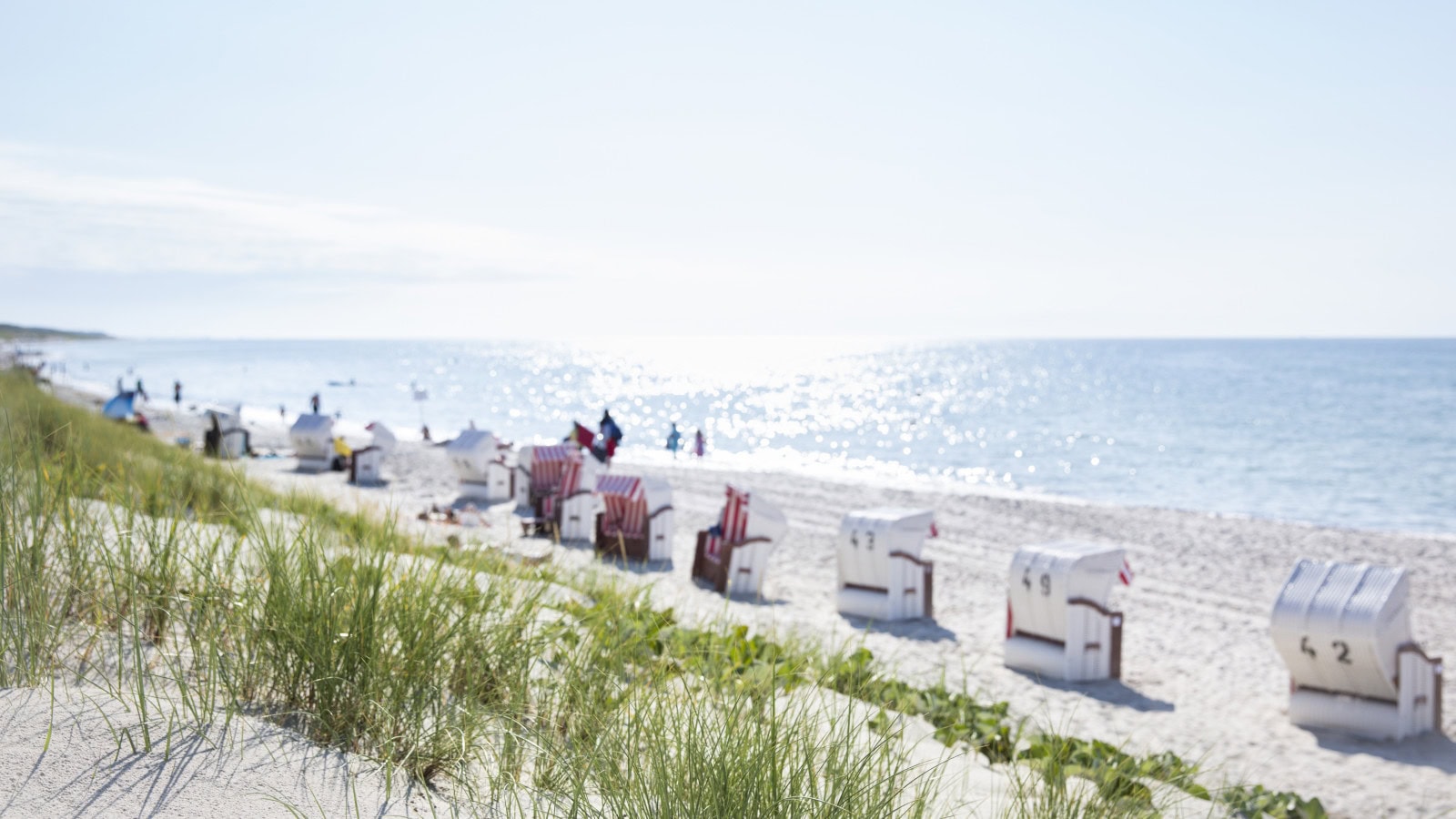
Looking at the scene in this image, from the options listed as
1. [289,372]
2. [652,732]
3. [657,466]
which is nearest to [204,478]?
[652,732]

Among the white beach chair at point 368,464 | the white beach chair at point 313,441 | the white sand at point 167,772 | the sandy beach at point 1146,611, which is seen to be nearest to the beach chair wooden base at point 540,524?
the sandy beach at point 1146,611

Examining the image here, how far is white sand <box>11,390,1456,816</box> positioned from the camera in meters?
5.89

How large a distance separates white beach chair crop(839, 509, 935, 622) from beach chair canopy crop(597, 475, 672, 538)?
8.78 ft

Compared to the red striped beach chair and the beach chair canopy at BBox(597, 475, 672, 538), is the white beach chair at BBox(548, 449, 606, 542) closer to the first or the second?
the red striped beach chair

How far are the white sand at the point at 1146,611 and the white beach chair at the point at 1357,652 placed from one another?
188 millimetres

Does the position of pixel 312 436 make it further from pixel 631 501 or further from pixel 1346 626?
pixel 1346 626

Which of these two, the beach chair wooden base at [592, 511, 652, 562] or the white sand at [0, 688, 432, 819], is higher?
the white sand at [0, 688, 432, 819]

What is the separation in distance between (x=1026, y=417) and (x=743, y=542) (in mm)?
42349

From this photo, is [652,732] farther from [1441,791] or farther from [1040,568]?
[1040,568]

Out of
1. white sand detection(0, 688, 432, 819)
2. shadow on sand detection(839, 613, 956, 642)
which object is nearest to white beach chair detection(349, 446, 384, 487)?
shadow on sand detection(839, 613, 956, 642)

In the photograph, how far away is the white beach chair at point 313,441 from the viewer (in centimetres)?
1977

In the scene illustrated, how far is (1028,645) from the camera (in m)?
7.78

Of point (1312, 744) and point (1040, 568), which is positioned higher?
point (1040, 568)

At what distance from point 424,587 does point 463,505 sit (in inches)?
527
